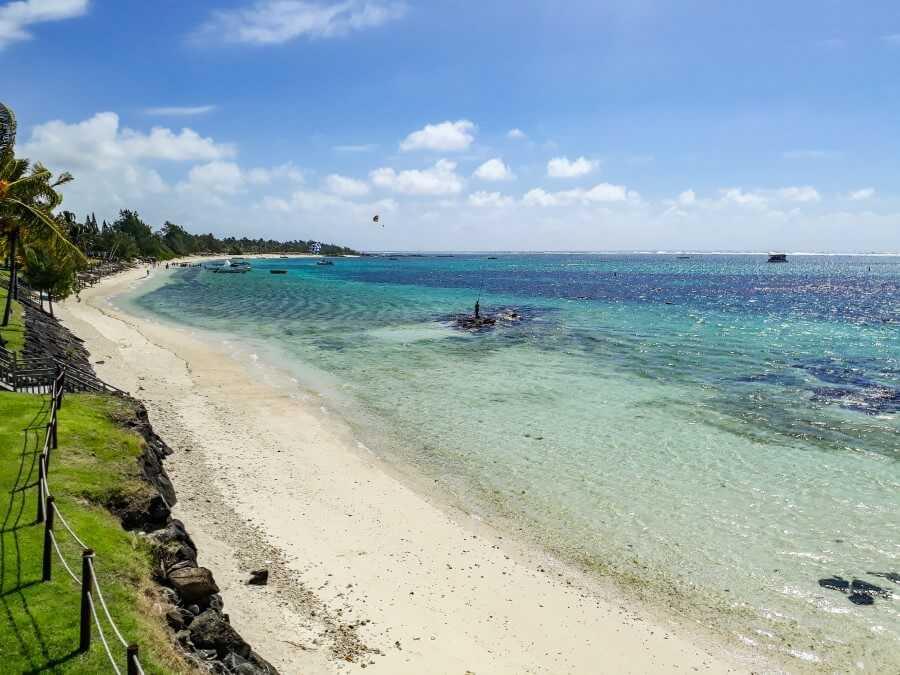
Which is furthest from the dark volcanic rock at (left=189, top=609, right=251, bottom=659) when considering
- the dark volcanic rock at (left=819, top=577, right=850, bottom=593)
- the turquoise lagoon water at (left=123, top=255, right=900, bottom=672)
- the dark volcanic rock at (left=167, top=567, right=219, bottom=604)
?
the dark volcanic rock at (left=819, top=577, right=850, bottom=593)

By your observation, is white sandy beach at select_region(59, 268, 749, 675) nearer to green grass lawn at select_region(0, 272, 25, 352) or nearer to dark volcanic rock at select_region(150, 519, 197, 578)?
dark volcanic rock at select_region(150, 519, 197, 578)

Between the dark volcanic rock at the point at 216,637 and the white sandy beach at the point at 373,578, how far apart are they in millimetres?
964

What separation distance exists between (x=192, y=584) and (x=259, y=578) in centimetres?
236

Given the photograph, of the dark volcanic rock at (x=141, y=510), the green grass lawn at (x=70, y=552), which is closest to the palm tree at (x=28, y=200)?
the green grass lawn at (x=70, y=552)

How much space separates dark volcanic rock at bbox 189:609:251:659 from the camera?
1002 centimetres

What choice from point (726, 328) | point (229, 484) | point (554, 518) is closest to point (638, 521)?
point (554, 518)

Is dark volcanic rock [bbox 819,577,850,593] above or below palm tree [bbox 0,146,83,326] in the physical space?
below

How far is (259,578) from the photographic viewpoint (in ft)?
44.4

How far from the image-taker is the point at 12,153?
21984 millimetres

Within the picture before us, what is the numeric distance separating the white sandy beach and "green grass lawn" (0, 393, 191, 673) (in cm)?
254

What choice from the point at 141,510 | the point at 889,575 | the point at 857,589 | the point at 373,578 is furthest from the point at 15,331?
the point at 889,575

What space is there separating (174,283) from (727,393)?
107 meters

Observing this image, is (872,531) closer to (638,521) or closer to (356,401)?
(638,521)

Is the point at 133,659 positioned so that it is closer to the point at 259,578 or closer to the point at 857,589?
the point at 259,578
